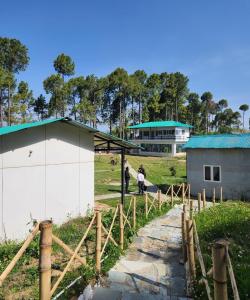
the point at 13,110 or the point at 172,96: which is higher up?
the point at 172,96

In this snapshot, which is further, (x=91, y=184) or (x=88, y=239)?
(x=91, y=184)

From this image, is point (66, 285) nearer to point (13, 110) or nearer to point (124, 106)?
point (13, 110)

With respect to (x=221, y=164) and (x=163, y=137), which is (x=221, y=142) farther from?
(x=163, y=137)

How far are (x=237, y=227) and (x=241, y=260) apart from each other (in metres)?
3.22

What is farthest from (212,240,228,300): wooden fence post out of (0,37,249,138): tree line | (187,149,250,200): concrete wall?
(0,37,249,138): tree line

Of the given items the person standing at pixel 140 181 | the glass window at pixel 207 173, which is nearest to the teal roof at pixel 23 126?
the person standing at pixel 140 181

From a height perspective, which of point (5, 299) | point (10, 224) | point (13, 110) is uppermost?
point (13, 110)

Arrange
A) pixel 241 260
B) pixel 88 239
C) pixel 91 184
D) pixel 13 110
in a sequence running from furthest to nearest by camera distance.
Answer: pixel 13 110 → pixel 91 184 → pixel 88 239 → pixel 241 260

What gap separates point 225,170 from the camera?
1981 centimetres

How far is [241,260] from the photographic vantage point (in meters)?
7.28

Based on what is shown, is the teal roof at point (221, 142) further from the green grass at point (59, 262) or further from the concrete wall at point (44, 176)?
the green grass at point (59, 262)

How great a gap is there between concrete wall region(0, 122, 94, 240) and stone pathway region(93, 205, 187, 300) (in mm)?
3593

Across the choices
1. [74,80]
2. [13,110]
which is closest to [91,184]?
[13,110]

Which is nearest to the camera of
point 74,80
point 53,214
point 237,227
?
point 237,227
